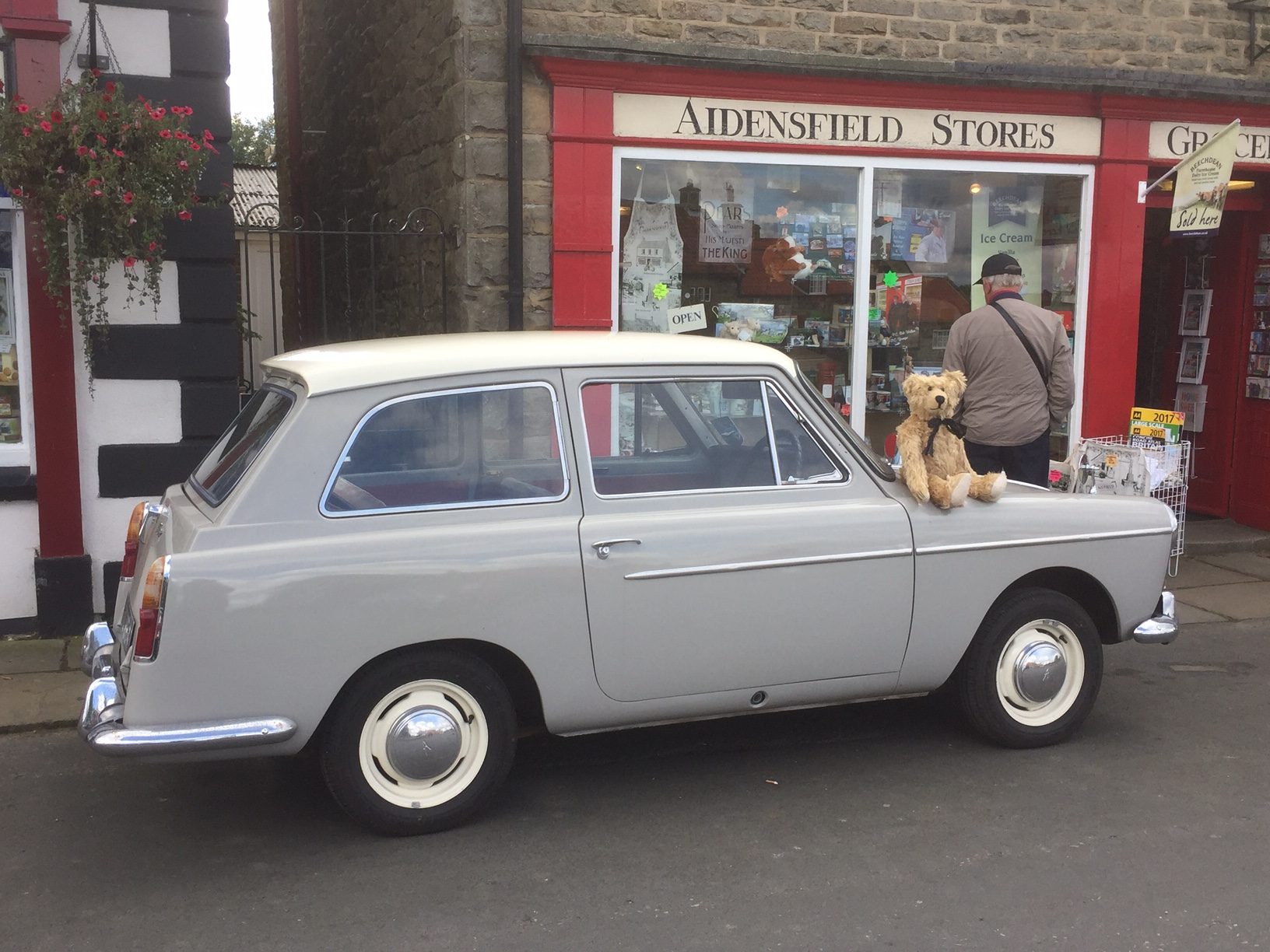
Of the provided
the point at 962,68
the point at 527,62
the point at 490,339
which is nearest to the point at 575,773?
the point at 490,339

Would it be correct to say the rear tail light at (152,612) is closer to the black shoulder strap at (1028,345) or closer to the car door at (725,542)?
the car door at (725,542)

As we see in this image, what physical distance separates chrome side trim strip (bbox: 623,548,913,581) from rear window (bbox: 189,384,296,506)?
1.34 metres

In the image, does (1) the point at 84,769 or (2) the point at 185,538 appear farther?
(1) the point at 84,769

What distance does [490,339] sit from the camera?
463 cm

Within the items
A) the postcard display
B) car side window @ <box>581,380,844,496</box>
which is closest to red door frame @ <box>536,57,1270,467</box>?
the postcard display

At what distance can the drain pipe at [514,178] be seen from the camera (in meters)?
7.38

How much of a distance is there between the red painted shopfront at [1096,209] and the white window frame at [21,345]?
2986 millimetres

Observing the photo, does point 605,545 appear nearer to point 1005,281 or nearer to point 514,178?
point 1005,281

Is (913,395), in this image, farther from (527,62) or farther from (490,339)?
(527,62)

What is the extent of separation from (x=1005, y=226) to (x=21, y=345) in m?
6.46

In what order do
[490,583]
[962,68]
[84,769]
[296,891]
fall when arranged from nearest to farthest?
1. [296,891]
2. [490,583]
3. [84,769]
4. [962,68]

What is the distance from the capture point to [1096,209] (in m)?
8.73

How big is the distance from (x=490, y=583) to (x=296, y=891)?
1.14 meters

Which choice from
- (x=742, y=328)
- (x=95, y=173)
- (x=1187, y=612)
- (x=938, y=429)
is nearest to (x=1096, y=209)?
(x=742, y=328)
